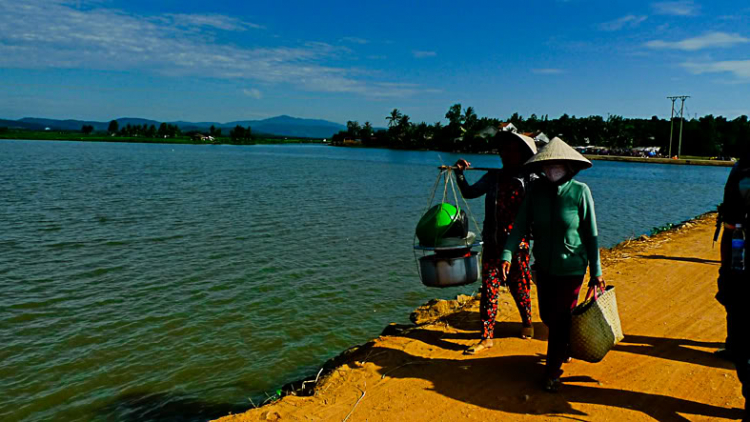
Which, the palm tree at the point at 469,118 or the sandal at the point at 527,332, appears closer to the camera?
the sandal at the point at 527,332

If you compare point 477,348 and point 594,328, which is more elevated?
point 594,328

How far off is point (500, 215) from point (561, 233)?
99 cm

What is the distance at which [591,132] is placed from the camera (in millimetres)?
97188

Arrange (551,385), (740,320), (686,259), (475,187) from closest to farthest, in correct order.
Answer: (740,320)
(551,385)
(475,187)
(686,259)

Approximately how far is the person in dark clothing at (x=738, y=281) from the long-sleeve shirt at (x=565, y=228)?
0.79 m

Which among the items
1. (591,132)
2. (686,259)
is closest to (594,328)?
(686,259)

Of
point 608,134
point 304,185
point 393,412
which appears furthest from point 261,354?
point 608,134

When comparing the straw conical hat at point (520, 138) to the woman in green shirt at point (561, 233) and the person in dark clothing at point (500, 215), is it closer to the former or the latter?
the person in dark clothing at point (500, 215)

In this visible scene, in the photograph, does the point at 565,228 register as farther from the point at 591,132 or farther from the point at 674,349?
the point at 591,132

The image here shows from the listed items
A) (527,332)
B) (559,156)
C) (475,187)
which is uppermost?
(559,156)

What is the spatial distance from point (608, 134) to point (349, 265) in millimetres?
98914

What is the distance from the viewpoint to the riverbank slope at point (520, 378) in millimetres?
3705

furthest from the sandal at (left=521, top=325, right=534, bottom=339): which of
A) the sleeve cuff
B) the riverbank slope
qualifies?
the sleeve cuff

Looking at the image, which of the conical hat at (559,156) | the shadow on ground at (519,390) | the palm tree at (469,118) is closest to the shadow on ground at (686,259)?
the shadow on ground at (519,390)
